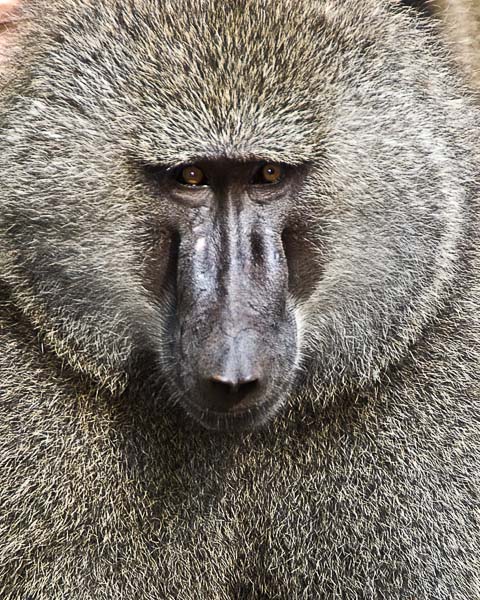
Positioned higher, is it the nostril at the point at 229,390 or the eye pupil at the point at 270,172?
the eye pupil at the point at 270,172

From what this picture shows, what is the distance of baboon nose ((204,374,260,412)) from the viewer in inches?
102

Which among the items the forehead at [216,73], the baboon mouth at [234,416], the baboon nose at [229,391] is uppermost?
the forehead at [216,73]

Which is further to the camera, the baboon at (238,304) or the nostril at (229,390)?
the baboon at (238,304)

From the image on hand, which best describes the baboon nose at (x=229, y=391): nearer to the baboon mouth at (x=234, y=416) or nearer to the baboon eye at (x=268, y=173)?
the baboon mouth at (x=234, y=416)

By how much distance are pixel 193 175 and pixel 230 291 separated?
0.35 metres

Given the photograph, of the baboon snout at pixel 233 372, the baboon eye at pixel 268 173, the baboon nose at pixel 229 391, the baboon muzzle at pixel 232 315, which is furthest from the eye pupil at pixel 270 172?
the baboon nose at pixel 229 391

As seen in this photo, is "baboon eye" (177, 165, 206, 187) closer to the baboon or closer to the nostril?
the baboon

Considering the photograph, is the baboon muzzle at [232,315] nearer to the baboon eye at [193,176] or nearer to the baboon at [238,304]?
the baboon at [238,304]

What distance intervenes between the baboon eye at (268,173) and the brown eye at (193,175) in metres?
0.15

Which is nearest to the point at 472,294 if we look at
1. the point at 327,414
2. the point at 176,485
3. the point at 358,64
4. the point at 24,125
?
the point at 327,414

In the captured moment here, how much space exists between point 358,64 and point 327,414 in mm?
1043

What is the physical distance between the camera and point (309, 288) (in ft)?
9.68

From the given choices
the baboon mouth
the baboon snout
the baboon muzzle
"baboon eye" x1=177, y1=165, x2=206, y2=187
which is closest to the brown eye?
"baboon eye" x1=177, y1=165, x2=206, y2=187

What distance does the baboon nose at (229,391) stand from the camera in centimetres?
260
